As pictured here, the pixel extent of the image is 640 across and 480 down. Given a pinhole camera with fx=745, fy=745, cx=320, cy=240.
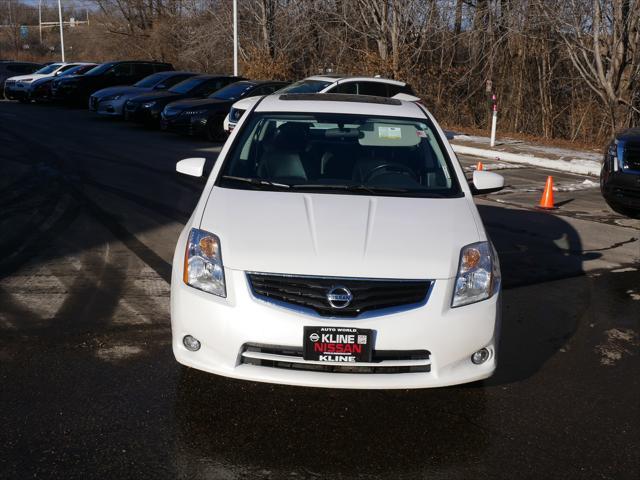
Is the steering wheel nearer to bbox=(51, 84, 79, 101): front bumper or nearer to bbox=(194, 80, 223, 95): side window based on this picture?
bbox=(194, 80, 223, 95): side window

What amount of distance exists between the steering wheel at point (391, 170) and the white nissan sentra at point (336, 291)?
49cm

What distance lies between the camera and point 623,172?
9.27 metres

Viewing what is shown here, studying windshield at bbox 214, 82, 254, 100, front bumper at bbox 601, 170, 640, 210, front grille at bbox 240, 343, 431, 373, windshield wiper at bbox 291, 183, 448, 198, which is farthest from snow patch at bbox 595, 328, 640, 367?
windshield at bbox 214, 82, 254, 100

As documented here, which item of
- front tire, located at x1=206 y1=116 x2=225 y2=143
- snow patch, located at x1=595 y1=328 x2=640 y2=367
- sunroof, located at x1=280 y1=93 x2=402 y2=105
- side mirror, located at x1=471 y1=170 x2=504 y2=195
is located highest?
sunroof, located at x1=280 y1=93 x2=402 y2=105

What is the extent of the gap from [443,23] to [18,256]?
1885 cm

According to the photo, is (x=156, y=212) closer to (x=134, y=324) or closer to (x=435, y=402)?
(x=134, y=324)

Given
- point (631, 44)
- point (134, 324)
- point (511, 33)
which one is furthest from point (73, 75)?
point (134, 324)

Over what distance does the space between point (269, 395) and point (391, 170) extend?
5.99 ft

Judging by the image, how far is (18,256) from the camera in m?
7.18

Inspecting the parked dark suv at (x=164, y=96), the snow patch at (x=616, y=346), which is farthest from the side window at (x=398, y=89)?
the snow patch at (x=616, y=346)

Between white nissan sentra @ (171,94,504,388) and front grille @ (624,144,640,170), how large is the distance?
214 inches

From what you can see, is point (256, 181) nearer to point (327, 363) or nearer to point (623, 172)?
point (327, 363)

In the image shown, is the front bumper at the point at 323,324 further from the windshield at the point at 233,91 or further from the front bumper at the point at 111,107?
the front bumper at the point at 111,107

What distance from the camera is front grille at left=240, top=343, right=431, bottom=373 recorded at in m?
3.72
